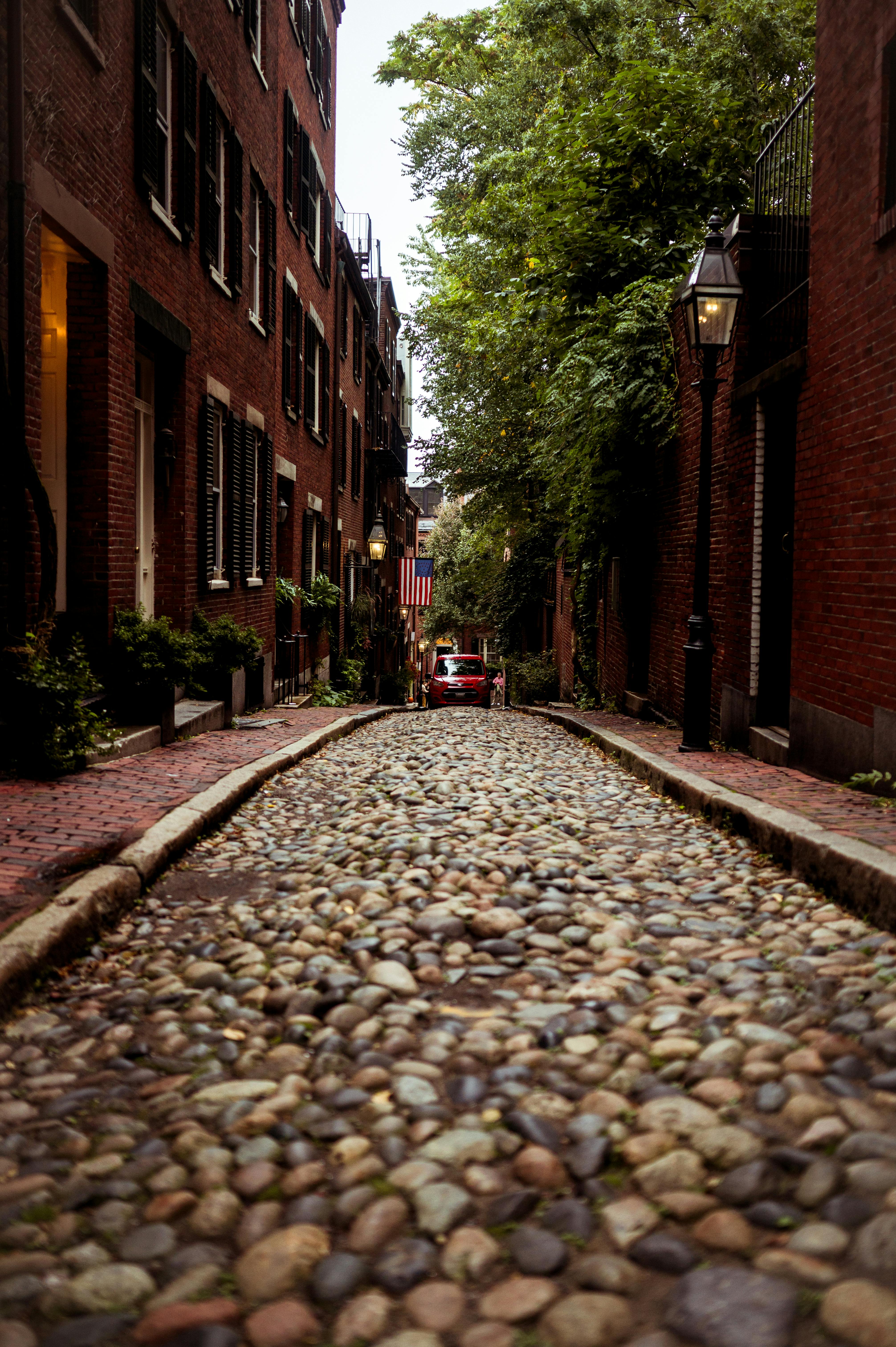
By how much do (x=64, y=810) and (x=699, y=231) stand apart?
35.4 feet

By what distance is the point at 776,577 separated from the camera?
902 cm

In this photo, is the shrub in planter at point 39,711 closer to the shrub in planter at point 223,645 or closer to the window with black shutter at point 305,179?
the shrub in planter at point 223,645

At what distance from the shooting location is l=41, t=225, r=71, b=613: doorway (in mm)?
8211

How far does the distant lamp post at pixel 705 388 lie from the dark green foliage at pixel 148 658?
4061 mm

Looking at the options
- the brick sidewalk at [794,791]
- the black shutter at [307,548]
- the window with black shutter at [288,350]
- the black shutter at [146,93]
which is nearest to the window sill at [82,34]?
the black shutter at [146,93]

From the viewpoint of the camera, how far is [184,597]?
35.3 feet

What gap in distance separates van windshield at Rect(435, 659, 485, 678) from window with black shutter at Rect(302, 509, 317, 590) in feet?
22.2

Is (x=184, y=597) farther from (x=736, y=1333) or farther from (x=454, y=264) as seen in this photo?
(x=454, y=264)

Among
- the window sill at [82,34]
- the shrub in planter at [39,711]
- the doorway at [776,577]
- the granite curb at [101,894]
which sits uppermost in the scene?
the window sill at [82,34]

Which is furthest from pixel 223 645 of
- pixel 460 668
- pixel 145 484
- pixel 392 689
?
pixel 392 689

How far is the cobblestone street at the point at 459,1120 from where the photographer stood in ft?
6.47

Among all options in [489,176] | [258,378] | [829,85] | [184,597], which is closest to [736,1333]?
[829,85]

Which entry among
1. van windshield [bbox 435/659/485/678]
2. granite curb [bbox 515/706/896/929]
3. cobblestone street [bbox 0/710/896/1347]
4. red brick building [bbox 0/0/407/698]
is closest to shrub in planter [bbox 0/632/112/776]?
red brick building [bbox 0/0/407/698]

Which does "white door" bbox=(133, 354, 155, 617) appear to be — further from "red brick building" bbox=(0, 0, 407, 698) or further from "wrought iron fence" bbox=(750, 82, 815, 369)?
"wrought iron fence" bbox=(750, 82, 815, 369)
